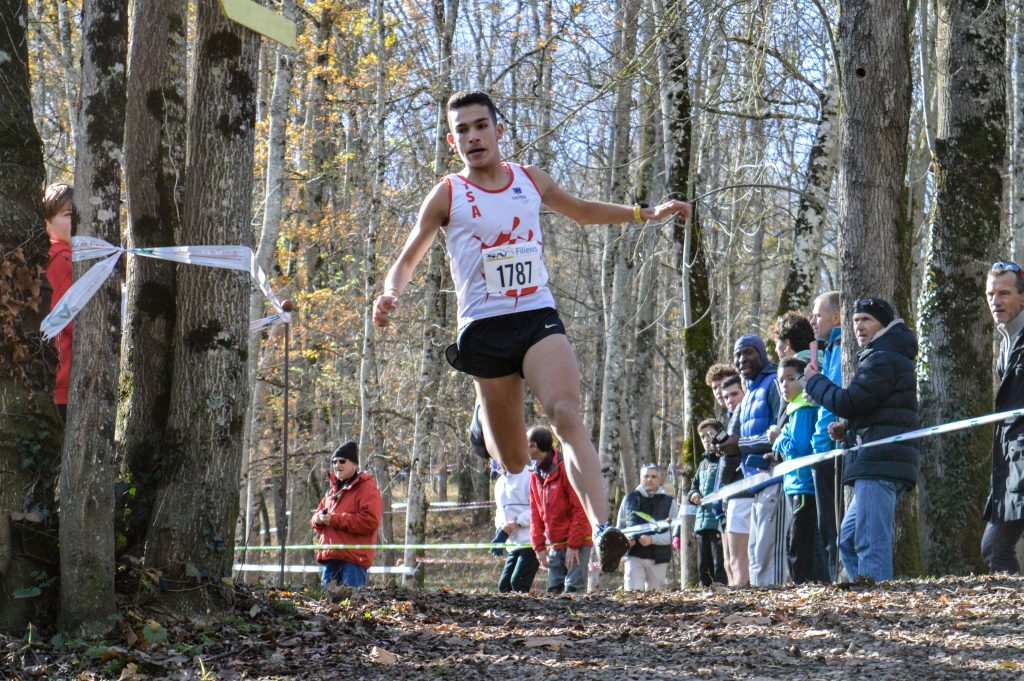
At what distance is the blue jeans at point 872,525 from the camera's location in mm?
7383

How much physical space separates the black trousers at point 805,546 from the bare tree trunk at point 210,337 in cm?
425

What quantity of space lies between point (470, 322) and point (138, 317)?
1.83m

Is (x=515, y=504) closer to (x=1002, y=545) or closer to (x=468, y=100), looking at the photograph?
(x=1002, y=545)

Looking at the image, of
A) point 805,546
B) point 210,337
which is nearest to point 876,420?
point 805,546

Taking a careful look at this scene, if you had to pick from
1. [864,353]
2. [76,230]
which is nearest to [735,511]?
[864,353]

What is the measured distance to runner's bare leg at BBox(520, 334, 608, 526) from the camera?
5.55m

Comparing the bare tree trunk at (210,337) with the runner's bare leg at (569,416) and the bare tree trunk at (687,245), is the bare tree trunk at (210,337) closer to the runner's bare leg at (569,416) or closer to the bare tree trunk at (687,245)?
the runner's bare leg at (569,416)

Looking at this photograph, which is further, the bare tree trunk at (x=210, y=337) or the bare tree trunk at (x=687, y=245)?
the bare tree trunk at (x=687, y=245)

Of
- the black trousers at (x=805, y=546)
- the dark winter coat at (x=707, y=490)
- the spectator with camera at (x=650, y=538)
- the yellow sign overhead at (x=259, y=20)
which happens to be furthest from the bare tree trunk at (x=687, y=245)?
the yellow sign overhead at (x=259, y=20)

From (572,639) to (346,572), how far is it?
4.09 metres

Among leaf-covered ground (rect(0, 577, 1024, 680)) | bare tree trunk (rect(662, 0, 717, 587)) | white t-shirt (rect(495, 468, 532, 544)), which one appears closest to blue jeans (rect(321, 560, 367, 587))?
white t-shirt (rect(495, 468, 532, 544))

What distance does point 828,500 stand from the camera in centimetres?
809

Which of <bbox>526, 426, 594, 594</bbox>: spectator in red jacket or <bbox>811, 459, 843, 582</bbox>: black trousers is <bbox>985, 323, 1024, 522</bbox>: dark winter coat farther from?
<bbox>526, 426, 594, 594</bbox>: spectator in red jacket

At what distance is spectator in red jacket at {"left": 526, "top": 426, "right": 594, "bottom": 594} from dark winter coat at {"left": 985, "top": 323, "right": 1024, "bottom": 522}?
333 cm
